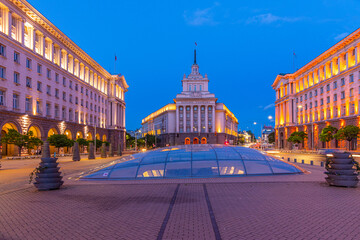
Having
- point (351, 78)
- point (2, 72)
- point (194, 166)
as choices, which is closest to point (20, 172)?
point (194, 166)

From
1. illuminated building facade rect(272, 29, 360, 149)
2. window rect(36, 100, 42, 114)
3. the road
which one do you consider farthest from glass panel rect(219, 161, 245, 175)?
illuminated building facade rect(272, 29, 360, 149)

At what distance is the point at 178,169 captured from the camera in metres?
20.7

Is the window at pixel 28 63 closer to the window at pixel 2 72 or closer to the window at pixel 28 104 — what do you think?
the window at pixel 28 104

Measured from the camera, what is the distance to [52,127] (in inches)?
2085

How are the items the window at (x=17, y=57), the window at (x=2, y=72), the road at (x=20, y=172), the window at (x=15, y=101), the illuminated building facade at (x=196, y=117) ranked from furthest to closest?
the illuminated building facade at (x=196, y=117) < the window at (x=17, y=57) < the window at (x=15, y=101) < the window at (x=2, y=72) < the road at (x=20, y=172)

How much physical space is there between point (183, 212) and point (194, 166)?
1083cm

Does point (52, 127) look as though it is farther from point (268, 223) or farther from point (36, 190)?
point (268, 223)

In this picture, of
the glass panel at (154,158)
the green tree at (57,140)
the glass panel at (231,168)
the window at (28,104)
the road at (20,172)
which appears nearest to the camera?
the road at (20,172)

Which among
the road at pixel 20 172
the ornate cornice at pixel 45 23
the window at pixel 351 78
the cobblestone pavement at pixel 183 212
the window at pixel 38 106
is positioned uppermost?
the ornate cornice at pixel 45 23

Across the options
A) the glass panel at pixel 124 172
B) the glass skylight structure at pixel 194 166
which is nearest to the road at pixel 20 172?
the glass panel at pixel 124 172

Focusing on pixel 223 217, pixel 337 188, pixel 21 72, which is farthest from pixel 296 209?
pixel 21 72

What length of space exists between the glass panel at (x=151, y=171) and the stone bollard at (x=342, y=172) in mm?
11358

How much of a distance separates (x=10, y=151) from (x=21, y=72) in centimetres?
1451

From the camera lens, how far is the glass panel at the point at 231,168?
20.5 meters
